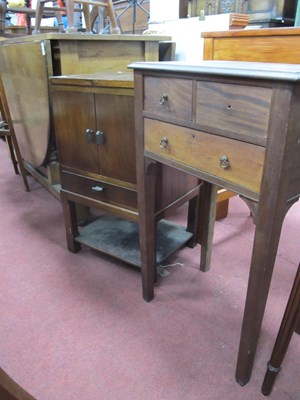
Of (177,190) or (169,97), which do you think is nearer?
(169,97)

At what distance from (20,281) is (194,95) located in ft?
3.95

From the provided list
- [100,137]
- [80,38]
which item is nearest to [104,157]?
[100,137]

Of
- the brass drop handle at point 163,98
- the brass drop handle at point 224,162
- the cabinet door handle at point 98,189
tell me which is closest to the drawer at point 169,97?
the brass drop handle at point 163,98

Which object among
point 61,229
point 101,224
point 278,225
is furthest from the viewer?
point 61,229

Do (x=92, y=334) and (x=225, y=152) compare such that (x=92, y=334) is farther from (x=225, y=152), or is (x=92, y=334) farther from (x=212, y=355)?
(x=225, y=152)

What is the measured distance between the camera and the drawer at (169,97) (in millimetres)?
960

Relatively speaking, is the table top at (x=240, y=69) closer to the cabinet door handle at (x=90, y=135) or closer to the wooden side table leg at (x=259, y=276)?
the wooden side table leg at (x=259, y=276)

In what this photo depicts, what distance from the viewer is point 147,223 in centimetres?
133

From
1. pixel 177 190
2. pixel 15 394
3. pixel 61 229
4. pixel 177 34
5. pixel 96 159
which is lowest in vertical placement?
pixel 61 229

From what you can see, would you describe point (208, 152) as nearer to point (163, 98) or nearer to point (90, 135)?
point (163, 98)

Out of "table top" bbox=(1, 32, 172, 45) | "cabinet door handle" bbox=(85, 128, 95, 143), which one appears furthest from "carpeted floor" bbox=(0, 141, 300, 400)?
"table top" bbox=(1, 32, 172, 45)

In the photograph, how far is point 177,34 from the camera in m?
2.19

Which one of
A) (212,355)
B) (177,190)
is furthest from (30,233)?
(212,355)

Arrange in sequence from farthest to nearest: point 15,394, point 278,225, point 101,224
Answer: point 101,224, point 278,225, point 15,394
